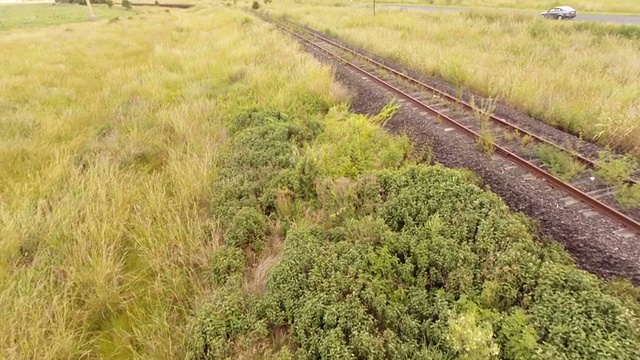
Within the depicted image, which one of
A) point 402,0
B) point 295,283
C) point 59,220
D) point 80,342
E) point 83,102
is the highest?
point 402,0

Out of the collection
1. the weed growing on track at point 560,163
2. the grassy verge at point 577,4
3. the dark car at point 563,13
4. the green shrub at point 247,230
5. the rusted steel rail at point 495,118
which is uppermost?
the grassy verge at point 577,4

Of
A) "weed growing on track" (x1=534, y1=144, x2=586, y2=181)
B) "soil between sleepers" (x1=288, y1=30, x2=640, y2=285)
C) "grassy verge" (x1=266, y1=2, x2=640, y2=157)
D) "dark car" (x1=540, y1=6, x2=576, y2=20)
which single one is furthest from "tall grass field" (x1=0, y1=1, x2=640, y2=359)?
"dark car" (x1=540, y1=6, x2=576, y2=20)

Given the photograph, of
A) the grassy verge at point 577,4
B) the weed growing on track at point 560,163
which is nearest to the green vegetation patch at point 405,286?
the weed growing on track at point 560,163

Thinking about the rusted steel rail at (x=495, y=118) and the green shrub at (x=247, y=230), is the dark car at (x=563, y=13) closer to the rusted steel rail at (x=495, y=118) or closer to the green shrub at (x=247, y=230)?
the rusted steel rail at (x=495, y=118)

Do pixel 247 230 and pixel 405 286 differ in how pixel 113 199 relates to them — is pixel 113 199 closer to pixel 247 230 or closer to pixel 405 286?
pixel 247 230

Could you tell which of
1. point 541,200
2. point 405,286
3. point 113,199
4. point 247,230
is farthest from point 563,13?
point 113,199

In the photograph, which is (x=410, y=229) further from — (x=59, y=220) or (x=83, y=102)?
(x=83, y=102)

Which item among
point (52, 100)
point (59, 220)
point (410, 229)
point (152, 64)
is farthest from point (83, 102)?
point (410, 229)
